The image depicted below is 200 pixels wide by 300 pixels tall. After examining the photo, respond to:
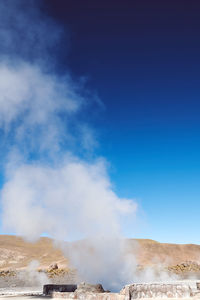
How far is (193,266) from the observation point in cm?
7438

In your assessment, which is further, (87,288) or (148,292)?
(87,288)

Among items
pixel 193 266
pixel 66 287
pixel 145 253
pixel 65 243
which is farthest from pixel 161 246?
pixel 66 287

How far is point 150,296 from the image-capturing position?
19.6m

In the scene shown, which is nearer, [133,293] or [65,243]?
[133,293]

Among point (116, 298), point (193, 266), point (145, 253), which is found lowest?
point (116, 298)

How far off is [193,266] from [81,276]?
4407 centimetres

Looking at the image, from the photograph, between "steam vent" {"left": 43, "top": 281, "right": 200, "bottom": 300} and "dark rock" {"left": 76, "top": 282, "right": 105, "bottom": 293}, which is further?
"dark rock" {"left": 76, "top": 282, "right": 105, "bottom": 293}

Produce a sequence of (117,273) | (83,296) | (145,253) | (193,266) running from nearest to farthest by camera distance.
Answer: (83,296)
(117,273)
(193,266)
(145,253)

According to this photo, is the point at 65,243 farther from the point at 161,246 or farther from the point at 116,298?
the point at 161,246

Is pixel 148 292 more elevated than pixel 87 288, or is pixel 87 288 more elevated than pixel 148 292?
pixel 87 288

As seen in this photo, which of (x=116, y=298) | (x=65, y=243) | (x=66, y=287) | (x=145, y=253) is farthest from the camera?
(x=145, y=253)

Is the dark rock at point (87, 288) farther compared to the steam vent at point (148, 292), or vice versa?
the dark rock at point (87, 288)

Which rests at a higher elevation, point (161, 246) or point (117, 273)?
point (161, 246)

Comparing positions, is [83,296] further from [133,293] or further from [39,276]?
[39,276]
